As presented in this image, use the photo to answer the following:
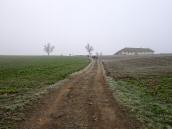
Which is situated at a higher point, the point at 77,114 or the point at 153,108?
the point at 77,114

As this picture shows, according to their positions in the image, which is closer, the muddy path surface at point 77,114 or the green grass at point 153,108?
the muddy path surface at point 77,114

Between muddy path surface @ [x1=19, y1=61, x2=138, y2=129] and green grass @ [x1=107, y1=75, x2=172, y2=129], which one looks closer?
muddy path surface @ [x1=19, y1=61, x2=138, y2=129]

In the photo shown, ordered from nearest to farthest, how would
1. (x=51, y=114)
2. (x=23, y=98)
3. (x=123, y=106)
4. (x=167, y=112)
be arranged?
(x=51, y=114), (x=167, y=112), (x=123, y=106), (x=23, y=98)

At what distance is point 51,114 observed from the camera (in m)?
12.6

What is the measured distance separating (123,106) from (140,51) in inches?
7275

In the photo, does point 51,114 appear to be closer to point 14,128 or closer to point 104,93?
point 14,128

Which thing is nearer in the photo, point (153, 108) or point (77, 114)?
point (77, 114)

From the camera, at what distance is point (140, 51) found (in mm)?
195125

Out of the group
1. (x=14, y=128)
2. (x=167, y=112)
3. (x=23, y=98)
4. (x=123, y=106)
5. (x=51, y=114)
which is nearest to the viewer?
(x=14, y=128)

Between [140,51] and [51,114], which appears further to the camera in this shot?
[140,51]

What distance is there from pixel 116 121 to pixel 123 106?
298cm

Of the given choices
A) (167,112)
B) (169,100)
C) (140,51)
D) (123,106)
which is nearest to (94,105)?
(123,106)

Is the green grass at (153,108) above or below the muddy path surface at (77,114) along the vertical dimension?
below

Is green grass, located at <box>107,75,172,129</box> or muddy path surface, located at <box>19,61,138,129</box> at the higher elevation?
muddy path surface, located at <box>19,61,138,129</box>
